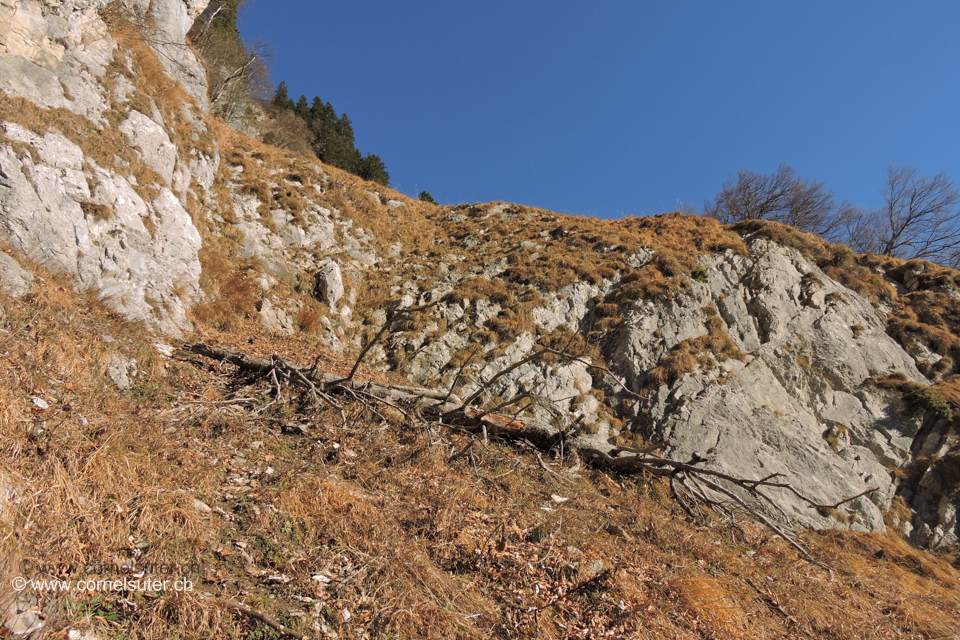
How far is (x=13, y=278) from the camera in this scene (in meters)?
6.53

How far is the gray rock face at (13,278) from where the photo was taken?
6.31 metres

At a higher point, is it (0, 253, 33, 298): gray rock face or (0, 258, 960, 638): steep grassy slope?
(0, 253, 33, 298): gray rock face

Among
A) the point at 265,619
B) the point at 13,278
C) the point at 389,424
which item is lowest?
the point at 265,619

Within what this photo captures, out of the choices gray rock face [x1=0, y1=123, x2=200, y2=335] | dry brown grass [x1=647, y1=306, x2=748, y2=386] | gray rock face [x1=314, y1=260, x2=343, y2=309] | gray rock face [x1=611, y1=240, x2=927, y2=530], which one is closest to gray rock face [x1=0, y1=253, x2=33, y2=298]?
gray rock face [x1=0, y1=123, x2=200, y2=335]

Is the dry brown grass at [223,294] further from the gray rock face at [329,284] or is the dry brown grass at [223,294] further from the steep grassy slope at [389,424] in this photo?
the gray rock face at [329,284]

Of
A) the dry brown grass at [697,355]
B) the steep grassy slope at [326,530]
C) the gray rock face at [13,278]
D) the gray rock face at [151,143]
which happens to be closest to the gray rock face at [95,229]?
the gray rock face at [13,278]

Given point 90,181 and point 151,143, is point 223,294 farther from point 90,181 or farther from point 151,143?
point 151,143

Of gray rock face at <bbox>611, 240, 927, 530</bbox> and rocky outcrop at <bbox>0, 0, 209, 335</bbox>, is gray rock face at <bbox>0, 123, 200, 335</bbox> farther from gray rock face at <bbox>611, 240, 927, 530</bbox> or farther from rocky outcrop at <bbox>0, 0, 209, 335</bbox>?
gray rock face at <bbox>611, 240, 927, 530</bbox>

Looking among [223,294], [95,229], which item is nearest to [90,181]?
[95,229]

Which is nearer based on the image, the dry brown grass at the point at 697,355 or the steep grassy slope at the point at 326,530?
the steep grassy slope at the point at 326,530

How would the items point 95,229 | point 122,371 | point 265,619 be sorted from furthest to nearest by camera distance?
point 95,229, point 122,371, point 265,619

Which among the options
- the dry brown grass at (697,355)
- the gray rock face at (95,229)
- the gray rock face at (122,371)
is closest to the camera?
the gray rock face at (122,371)

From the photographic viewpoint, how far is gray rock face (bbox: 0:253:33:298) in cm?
631

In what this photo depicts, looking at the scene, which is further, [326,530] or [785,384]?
[785,384]
